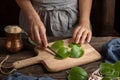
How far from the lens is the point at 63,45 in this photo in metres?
1.00

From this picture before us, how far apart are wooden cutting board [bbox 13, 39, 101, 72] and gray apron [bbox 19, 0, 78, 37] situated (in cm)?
31

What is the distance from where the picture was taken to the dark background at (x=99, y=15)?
69.5 inches

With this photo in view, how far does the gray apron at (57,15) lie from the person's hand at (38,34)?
0.20 metres

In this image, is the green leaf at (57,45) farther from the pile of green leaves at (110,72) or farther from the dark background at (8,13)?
the dark background at (8,13)

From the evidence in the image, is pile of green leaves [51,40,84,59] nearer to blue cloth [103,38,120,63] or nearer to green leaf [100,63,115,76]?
blue cloth [103,38,120,63]

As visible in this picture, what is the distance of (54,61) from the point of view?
3.04ft

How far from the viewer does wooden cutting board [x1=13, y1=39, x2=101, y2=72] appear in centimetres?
91

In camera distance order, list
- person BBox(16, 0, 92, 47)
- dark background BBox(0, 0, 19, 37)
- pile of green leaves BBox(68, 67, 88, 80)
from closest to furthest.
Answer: pile of green leaves BBox(68, 67, 88, 80) → person BBox(16, 0, 92, 47) → dark background BBox(0, 0, 19, 37)

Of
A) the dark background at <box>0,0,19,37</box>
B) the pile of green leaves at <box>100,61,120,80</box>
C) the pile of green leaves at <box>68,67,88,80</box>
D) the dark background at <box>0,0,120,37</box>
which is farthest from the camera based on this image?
the dark background at <box>0,0,19,37</box>

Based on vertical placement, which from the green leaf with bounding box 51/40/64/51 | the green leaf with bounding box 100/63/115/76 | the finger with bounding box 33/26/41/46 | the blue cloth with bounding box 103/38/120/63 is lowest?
the blue cloth with bounding box 103/38/120/63

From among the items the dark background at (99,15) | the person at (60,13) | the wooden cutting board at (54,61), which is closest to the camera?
the wooden cutting board at (54,61)

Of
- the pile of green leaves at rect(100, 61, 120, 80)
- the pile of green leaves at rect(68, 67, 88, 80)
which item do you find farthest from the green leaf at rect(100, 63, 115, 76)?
the pile of green leaves at rect(68, 67, 88, 80)

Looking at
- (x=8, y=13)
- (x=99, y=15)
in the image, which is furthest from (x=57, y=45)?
(x=8, y=13)

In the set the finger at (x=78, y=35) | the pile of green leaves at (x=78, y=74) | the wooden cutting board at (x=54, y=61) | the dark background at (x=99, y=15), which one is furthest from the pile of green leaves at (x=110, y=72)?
the dark background at (x=99, y=15)
